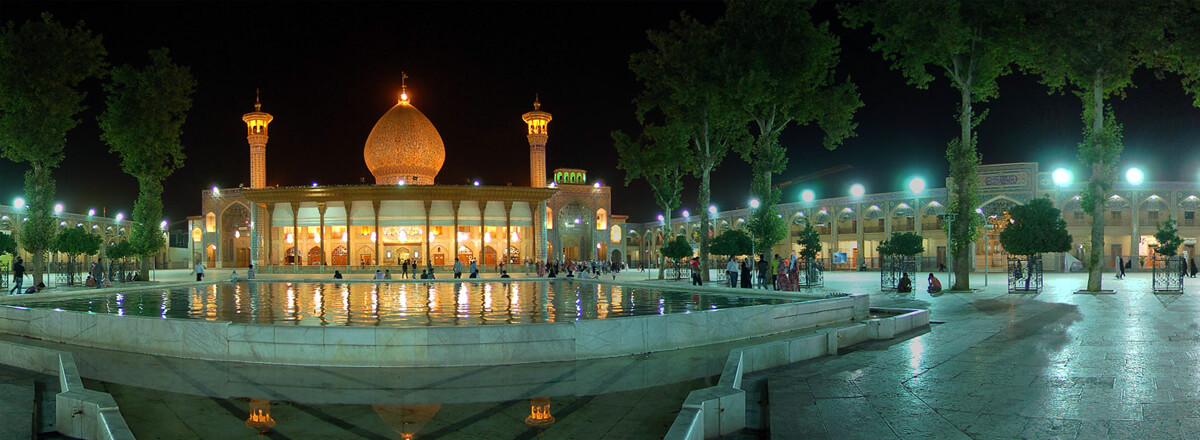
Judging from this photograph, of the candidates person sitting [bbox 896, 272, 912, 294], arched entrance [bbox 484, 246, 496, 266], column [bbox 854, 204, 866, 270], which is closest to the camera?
person sitting [bbox 896, 272, 912, 294]

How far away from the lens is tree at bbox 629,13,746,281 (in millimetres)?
19453

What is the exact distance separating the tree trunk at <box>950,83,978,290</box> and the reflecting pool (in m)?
8.10

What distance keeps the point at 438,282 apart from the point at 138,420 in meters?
17.0

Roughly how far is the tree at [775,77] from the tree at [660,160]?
3795 mm

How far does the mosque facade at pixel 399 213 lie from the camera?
34438mm

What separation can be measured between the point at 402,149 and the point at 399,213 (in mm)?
3979

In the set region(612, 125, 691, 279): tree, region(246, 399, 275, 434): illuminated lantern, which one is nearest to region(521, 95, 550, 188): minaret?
region(612, 125, 691, 279): tree

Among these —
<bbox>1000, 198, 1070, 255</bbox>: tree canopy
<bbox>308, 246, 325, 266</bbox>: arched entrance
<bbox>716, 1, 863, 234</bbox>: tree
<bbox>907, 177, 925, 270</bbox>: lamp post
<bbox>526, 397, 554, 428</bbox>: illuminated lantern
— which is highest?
<bbox>716, 1, 863, 234</bbox>: tree

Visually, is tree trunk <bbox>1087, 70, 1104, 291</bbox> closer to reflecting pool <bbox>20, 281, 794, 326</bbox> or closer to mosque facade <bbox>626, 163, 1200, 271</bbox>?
reflecting pool <bbox>20, 281, 794, 326</bbox>

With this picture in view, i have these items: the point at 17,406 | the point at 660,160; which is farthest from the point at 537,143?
the point at 17,406

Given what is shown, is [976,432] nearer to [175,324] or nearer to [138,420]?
[138,420]

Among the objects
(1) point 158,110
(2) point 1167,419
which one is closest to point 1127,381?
(2) point 1167,419

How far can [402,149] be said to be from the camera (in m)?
38.1

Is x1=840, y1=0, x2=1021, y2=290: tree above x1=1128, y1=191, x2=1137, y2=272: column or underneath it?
above
